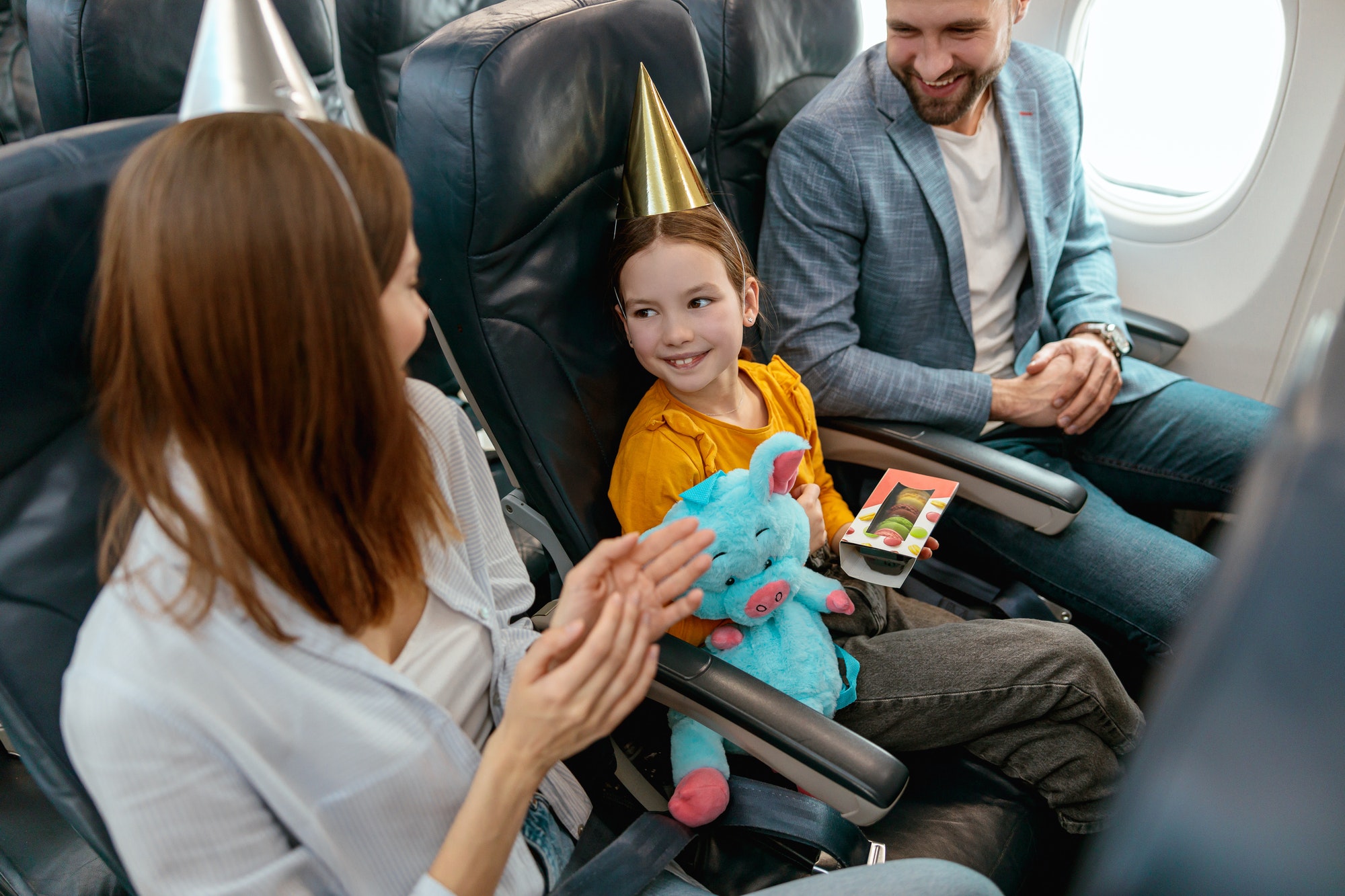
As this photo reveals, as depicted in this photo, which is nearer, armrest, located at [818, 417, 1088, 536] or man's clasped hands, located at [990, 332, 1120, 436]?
armrest, located at [818, 417, 1088, 536]

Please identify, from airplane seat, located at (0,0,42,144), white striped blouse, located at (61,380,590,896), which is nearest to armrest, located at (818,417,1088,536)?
white striped blouse, located at (61,380,590,896)

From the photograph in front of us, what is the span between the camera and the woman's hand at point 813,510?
5.15ft

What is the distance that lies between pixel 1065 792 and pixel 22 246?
4.94 feet

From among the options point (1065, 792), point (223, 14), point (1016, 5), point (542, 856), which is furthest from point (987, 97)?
point (542, 856)

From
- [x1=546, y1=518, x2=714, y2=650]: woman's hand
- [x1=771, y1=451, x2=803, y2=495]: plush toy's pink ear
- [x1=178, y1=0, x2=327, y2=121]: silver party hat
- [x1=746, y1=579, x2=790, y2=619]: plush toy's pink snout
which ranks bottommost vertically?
[x1=746, y1=579, x2=790, y2=619]: plush toy's pink snout

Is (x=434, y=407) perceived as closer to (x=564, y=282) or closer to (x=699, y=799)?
(x=564, y=282)

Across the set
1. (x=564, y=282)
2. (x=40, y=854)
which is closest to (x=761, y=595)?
(x=564, y=282)

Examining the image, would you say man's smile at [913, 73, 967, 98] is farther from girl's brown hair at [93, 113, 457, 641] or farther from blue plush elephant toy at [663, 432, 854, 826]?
girl's brown hair at [93, 113, 457, 641]

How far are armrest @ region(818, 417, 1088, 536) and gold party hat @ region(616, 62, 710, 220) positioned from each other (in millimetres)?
702

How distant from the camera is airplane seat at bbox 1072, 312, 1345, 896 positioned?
0.26 meters

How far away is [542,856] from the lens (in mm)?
1093

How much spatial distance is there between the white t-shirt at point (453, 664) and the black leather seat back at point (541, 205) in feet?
1.25

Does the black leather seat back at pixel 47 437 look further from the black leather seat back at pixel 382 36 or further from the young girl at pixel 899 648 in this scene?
the black leather seat back at pixel 382 36

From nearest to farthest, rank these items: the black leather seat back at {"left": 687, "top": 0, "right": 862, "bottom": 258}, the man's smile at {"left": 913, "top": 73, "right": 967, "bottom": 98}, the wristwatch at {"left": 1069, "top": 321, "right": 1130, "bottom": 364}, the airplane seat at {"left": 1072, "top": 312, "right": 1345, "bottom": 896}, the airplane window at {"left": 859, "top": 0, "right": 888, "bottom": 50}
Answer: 1. the airplane seat at {"left": 1072, "top": 312, "right": 1345, "bottom": 896}
2. the black leather seat back at {"left": 687, "top": 0, "right": 862, "bottom": 258}
3. the man's smile at {"left": 913, "top": 73, "right": 967, "bottom": 98}
4. the wristwatch at {"left": 1069, "top": 321, "right": 1130, "bottom": 364}
5. the airplane window at {"left": 859, "top": 0, "right": 888, "bottom": 50}
